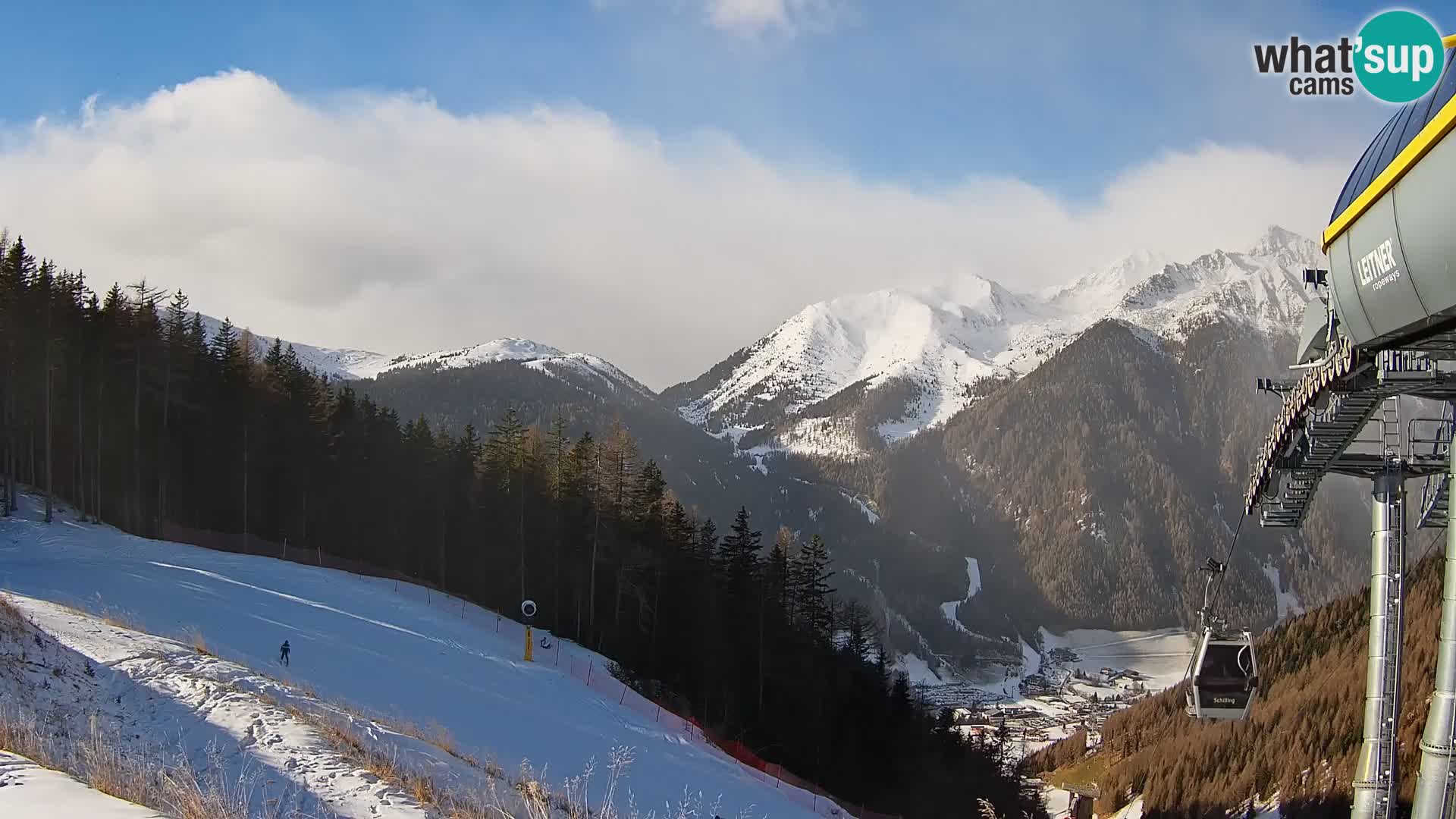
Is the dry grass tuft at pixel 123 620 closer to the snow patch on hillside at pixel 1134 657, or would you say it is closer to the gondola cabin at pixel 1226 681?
the gondola cabin at pixel 1226 681

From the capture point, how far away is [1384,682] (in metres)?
13.5

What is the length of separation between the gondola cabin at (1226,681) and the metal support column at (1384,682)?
1571mm

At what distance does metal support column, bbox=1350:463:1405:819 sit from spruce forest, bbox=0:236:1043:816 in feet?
91.7

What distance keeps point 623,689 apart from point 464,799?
21.2 meters

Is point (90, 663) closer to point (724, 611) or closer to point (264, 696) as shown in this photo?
point (264, 696)

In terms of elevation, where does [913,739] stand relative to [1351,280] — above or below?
below

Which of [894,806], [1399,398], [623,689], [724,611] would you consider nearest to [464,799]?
[1399,398]

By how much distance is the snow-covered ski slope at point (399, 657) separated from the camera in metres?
17.6

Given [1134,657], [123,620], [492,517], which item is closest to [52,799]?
[123,620]

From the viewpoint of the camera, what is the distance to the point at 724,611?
49.7 meters

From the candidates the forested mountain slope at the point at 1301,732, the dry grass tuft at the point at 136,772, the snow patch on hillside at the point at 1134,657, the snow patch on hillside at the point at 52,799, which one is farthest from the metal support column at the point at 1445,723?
the snow patch on hillside at the point at 1134,657

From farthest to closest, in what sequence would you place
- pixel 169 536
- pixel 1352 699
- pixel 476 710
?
1. pixel 169 536
2. pixel 1352 699
3. pixel 476 710

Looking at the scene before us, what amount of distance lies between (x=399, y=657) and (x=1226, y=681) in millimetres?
17858

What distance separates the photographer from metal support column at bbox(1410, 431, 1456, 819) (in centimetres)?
965
